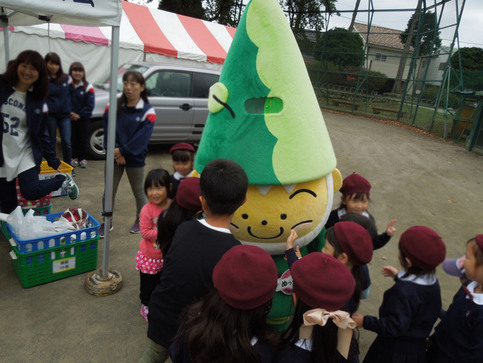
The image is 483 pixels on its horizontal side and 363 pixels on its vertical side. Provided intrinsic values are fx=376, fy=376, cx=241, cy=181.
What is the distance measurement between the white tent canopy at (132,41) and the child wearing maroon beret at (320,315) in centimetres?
881

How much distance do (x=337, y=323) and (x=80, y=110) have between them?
589 cm

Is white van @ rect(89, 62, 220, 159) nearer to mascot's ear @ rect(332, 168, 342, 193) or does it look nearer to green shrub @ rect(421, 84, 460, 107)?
mascot's ear @ rect(332, 168, 342, 193)

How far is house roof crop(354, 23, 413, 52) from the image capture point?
1636 cm

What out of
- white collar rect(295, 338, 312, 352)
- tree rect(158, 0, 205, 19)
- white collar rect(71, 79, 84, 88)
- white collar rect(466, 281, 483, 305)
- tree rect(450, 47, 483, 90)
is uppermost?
tree rect(158, 0, 205, 19)

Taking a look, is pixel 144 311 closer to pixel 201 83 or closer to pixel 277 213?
pixel 277 213

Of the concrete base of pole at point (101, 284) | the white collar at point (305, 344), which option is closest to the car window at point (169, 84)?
the concrete base of pole at point (101, 284)

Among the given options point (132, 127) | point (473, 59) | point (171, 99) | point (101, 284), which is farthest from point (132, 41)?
point (473, 59)

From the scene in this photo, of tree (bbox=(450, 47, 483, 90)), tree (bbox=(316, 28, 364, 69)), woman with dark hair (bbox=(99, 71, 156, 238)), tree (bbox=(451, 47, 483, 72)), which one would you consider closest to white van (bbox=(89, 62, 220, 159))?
woman with dark hair (bbox=(99, 71, 156, 238))

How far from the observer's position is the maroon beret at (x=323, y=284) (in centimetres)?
137

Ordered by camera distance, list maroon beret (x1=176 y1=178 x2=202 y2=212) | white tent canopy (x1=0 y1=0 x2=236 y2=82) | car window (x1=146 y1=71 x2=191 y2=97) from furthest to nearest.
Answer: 1. white tent canopy (x1=0 y1=0 x2=236 y2=82)
2. car window (x1=146 y1=71 x2=191 y2=97)
3. maroon beret (x1=176 y1=178 x2=202 y2=212)

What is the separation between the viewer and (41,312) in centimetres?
293

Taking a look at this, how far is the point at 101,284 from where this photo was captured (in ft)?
10.6

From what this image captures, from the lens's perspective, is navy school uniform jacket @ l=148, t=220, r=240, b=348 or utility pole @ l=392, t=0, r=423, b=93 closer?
navy school uniform jacket @ l=148, t=220, r=240, b=348

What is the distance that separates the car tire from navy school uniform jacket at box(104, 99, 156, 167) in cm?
289
